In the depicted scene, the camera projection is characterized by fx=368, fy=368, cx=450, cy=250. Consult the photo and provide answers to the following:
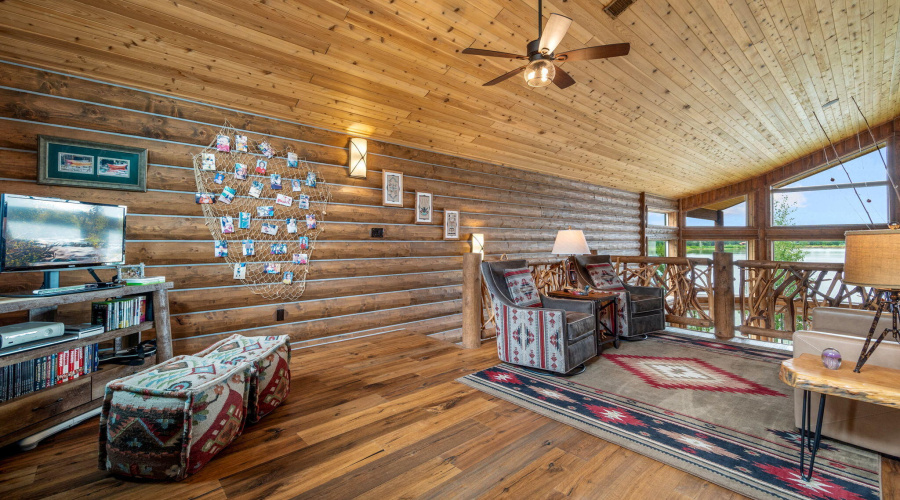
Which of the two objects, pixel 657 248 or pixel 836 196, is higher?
pixel 836 196

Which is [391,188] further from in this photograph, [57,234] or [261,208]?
[57,234]

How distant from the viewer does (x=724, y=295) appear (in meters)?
4.34

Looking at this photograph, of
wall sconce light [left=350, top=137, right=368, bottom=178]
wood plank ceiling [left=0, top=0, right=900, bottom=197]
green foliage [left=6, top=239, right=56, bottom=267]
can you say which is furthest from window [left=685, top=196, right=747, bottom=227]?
green foliage [left=6, top=239, right=56, bottom=267]

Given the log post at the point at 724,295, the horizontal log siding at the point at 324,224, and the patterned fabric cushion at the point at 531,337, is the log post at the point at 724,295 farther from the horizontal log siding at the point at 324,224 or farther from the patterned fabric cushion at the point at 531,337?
the horizontal log siding at the point at 324,224

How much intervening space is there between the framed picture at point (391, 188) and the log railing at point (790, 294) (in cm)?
406

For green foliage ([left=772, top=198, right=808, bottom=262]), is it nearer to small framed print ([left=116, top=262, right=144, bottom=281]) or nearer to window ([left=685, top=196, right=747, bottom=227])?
window ([left=685, top=196, right=747, bottom=227])

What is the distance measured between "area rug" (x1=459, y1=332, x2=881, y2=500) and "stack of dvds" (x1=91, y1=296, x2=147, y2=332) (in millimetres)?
2451

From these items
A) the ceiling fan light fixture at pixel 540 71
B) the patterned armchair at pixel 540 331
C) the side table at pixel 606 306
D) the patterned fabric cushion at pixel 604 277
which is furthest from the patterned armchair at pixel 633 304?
the ceiling fan light fixture at pixel 540 71

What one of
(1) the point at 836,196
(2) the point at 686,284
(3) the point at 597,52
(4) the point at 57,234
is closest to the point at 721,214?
(1) the point at 836,196

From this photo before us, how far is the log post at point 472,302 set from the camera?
13.0 ft

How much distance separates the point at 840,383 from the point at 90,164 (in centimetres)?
482

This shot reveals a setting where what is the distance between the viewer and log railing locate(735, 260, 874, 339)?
12.2 ft

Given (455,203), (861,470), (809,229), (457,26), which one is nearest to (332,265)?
(455,203)

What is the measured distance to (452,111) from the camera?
433 cm
